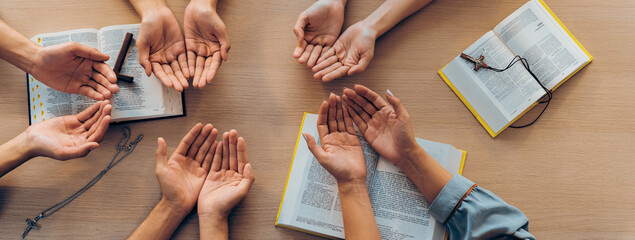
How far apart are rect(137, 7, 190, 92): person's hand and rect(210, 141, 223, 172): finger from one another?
0.18m

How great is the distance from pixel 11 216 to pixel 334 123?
0.93 metres

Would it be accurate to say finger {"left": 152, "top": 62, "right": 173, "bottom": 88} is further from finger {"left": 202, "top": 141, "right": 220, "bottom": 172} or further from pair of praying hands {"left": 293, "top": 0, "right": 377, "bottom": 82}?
pair of praying hands {"left": 293, "top": 0, "right": 377, "bottom": 82}

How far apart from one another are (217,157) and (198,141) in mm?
68

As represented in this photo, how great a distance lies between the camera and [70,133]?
966 mm

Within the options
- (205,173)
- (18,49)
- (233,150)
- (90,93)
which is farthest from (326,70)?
(18,49)

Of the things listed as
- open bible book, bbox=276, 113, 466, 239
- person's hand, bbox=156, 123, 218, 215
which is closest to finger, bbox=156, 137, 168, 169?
person's hand, bbox=156, 123, 218, 215

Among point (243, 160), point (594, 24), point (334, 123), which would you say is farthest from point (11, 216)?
point (594, 24)

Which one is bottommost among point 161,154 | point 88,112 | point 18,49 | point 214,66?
point 161,154

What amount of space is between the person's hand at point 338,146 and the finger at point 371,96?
6cm

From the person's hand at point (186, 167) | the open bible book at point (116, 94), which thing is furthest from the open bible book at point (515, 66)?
the open bible book at point (116, 94)

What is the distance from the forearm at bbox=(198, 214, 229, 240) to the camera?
919 mm

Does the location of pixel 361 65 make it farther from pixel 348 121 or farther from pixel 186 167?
pixel 186 167

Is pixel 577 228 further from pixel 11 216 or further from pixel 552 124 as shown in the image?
pixel 11 216

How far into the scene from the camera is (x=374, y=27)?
1.02 meters
